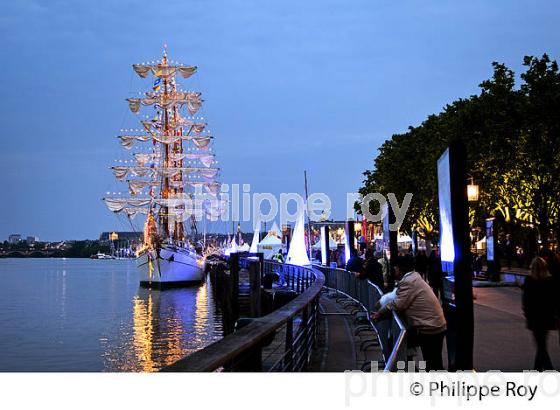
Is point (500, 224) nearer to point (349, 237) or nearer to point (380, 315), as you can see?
point (349, 237)

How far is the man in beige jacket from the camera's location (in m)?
9.30

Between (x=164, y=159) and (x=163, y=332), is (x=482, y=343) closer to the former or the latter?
(x=163, y=332)

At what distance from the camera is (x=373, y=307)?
15.0 m

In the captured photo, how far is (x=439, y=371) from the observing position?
922cm

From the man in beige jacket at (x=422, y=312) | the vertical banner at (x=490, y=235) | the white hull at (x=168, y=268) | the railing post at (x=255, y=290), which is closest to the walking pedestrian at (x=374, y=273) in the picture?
the vertical banner at (x=490, y=235)

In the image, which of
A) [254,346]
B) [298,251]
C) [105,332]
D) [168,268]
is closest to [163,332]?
[105,332]

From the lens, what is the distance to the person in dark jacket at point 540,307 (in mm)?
11008

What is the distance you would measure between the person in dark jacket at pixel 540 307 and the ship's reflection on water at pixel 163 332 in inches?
775

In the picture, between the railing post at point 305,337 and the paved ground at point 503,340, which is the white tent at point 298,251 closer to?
the paved ground at point 503,340

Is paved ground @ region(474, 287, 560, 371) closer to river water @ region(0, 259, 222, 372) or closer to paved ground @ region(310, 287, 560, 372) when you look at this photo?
paved ground @ region(310, 287, 560, 372)

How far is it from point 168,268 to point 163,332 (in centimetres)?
4599

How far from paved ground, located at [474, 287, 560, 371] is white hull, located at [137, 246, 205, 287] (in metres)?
64.6
